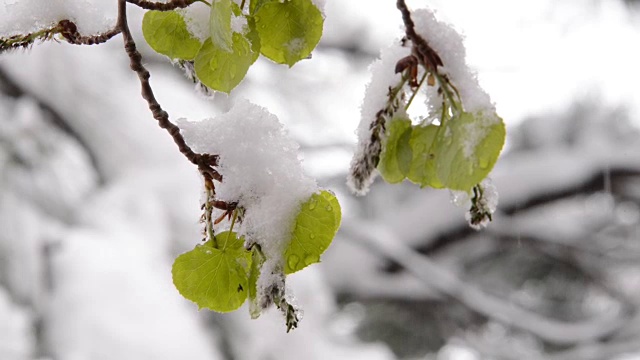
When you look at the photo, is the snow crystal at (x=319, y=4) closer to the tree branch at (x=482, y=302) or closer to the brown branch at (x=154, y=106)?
the brown branch at (x=154, y=106)

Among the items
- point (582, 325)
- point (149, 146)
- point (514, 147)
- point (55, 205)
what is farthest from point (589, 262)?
point (55, 205)

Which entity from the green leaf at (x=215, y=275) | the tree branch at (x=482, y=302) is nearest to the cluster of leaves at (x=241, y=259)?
the green leaf at (x=215, y=275)

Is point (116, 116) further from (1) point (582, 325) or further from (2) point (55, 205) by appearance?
(1) point (582, 325)

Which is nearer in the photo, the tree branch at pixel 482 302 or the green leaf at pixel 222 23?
the green leaf at pixel 222 23

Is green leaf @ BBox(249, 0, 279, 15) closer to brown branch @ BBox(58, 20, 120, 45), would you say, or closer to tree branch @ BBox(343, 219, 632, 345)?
brown branch @ BBox(58, 20, 120, 45)

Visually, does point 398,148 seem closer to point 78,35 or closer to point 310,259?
point 310,259

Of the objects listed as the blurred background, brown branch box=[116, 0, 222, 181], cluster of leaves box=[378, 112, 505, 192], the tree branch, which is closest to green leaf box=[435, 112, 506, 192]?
cluster of leaves box=[378, 112, 505, 192]

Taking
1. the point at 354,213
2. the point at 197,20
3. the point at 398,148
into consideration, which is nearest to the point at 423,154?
the point at 398,148
